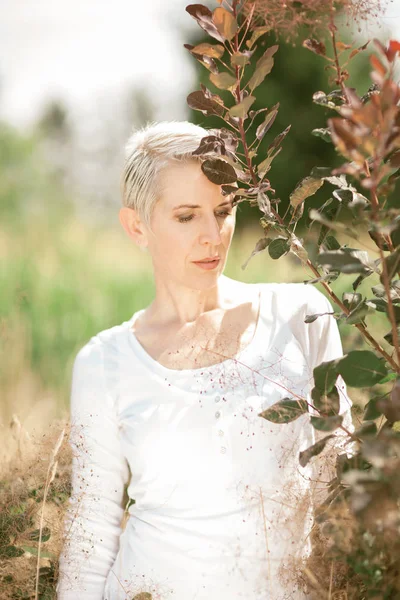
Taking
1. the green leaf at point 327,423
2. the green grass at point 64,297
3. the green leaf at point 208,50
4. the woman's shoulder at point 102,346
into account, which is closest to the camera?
the green leaf at point 327,423

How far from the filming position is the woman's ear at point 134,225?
2.16 m

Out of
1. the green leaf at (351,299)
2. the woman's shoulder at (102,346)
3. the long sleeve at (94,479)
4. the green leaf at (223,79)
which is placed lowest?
the long sleeve at (94,479)

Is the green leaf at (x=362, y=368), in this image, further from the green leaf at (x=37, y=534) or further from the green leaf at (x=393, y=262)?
the green leaf at (x=37, y=534)

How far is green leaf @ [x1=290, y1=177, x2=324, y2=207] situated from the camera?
4.24ft

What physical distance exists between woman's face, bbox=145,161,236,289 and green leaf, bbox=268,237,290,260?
58 centimetres

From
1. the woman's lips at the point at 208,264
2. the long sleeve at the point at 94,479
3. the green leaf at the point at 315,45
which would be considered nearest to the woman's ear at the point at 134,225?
the woman's lips at the point at 208,264

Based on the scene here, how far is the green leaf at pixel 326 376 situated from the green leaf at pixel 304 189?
35cm

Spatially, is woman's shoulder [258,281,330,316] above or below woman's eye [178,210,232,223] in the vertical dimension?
below

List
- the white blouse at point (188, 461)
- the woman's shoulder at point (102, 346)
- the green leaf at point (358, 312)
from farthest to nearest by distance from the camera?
the woman's shoulder at point (102, 346) → the white blouse at point (188, 461) → the green leaf at point (358, 312)

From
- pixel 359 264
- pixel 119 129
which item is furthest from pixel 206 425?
pixel 119 129

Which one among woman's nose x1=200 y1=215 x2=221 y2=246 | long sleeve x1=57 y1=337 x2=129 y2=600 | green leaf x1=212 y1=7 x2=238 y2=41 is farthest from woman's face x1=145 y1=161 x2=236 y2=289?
green leaf x1=212 y1=7 x2=238 y2=41

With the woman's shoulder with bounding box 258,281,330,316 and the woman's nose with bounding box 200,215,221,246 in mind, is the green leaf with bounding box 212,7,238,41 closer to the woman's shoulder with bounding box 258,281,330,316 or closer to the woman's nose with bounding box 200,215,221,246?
the woman's nose with bounding box 200,215,221,246

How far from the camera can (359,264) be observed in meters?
0.97

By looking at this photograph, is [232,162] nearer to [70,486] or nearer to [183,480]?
[183,480]
